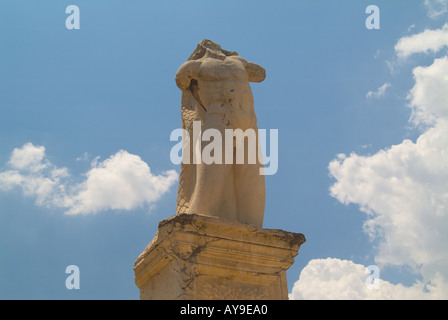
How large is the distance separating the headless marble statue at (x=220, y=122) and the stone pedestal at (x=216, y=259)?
519mm

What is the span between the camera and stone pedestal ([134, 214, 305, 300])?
457 centimetres

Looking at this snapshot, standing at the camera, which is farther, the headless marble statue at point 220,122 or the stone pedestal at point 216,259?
the headless marble statue at point 220,122

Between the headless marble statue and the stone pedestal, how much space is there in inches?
20.4

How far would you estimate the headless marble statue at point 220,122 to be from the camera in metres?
5.43

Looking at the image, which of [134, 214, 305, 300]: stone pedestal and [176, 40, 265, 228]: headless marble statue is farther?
[176, 40, 265, 228]: headless marble statue

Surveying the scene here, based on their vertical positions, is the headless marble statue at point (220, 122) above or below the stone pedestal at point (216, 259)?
above

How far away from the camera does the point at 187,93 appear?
6.21 metres

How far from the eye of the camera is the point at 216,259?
468 centimetres

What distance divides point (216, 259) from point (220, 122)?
5.28ft

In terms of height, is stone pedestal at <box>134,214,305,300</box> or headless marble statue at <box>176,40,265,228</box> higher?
headless marble statue at <box>176,40,265,228</box>
